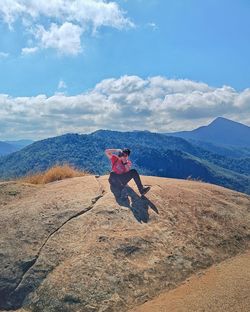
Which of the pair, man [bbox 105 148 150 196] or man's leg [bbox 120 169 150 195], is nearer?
man's leg [bbox 120 169 150 195]

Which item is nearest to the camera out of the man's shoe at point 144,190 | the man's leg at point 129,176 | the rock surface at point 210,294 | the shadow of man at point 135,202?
the rock surface at point 210,294

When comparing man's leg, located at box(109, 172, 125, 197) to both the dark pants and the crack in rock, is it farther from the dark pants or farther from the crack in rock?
the crack in rock

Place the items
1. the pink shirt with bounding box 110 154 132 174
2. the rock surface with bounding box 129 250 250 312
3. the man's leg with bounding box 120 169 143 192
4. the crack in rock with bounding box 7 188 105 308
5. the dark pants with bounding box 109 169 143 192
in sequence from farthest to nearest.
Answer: the pink shirt with bounding box 110 154 132 174, the dark pants with bounding box 109 169 143 192, the man's leg with bounding box 120 169 143 192, the crack in rock with bounding box 7 188 105 308, the rock surface with bounding box 129 250 250 312

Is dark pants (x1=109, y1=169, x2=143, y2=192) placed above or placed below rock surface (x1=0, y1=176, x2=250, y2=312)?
above

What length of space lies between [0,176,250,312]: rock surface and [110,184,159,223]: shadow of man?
3cm

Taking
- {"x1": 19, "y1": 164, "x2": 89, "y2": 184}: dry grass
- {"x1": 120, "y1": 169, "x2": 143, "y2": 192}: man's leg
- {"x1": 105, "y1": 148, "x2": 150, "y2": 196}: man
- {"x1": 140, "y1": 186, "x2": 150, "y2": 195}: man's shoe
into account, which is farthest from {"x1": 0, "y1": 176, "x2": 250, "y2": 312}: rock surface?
{"x1": 19, "y1": 164, "x2": 89, "y2": 184}: dry grass

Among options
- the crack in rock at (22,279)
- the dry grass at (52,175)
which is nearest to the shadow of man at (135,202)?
the crack in rock at (22,279)

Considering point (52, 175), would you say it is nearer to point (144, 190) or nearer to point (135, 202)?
point (144, 190)

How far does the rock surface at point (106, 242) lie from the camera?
33.0 ft

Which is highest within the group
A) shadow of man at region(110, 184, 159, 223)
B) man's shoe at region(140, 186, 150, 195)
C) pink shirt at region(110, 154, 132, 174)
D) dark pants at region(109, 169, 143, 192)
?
pink shirt at region(110, 154, 132, 174)

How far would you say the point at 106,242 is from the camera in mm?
11180

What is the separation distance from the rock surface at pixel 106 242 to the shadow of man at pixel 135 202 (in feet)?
0.10

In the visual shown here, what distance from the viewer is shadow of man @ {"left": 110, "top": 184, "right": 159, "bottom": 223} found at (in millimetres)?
12672

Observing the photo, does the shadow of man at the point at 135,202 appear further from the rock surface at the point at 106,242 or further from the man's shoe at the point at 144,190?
the man's shoe at the point at 144,190
